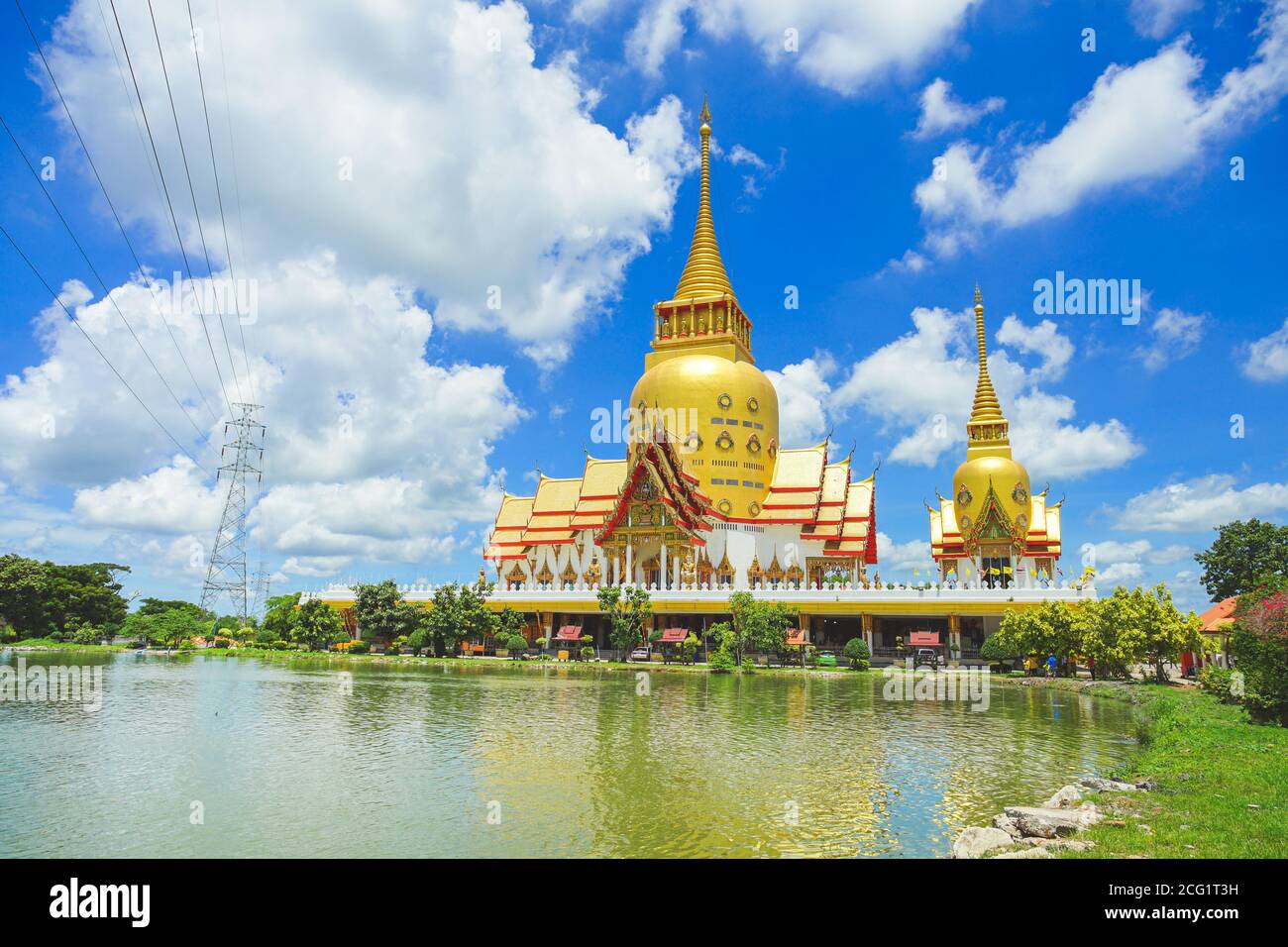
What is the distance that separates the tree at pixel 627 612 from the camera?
4050 centimetres

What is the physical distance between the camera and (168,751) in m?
16.9

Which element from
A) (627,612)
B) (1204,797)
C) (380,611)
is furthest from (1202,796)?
(380,611)

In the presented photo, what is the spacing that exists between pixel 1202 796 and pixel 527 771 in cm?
1070

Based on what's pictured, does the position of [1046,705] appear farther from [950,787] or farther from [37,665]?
[37,665]

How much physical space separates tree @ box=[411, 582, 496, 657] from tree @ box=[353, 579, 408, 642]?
185 centimetres

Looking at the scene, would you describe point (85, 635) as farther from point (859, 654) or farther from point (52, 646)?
point (859, 654)

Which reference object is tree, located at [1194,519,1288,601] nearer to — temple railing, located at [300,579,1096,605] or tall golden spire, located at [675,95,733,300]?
temple railing, located at [300,579,1096,605]

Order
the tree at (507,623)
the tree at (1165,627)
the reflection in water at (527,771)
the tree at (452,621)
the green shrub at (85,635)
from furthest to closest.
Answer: the green shrub at (85,635) → the tree at (507,623) → the tree at (452,621) → the tree at (1165,627) → the reflection in water at (527,771)

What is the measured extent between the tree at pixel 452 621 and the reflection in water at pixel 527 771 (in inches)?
606

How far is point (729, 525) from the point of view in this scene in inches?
1976

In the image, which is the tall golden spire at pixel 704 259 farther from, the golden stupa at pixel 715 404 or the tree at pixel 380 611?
the tree at pixel 380 611

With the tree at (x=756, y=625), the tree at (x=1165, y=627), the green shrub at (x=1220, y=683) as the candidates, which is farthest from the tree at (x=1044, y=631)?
the tree at (x=756, y=625)
